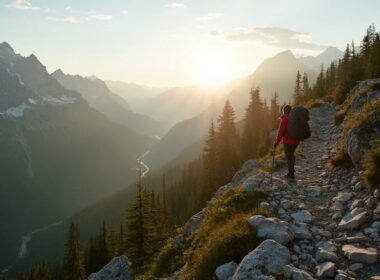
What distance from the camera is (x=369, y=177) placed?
40.3 ft

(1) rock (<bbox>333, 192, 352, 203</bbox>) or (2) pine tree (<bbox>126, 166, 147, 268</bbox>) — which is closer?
(1) rock (<bbox>333, 192, 352, 203</bbox>)

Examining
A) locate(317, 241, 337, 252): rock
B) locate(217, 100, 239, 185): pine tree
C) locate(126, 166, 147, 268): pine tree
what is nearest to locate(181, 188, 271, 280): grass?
locate(317, 241, 337, 252): rock

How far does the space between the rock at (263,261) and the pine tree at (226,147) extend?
5667 centimetres

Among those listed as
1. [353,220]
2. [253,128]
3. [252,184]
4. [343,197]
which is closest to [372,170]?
[343,197]

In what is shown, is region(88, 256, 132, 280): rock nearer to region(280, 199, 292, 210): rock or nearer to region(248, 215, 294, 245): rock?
region(280, 199, 292, 210): rock

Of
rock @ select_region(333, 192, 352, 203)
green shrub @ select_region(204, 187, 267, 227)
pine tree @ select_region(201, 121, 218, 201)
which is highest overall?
rock @ select_region(333, 192, 352, 203)

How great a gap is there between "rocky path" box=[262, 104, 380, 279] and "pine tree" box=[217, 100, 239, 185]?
167 ft

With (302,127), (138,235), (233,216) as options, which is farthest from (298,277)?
(138,235)

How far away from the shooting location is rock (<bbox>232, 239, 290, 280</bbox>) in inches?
375

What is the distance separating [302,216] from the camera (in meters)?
12.5

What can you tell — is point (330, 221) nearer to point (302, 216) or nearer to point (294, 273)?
point (302, 216)

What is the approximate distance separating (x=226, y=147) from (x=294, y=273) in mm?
64165

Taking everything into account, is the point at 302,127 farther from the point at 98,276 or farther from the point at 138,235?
the point at 138,235

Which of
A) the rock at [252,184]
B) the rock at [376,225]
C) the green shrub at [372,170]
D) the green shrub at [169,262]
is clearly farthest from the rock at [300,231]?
the green shrub at [169,262]
